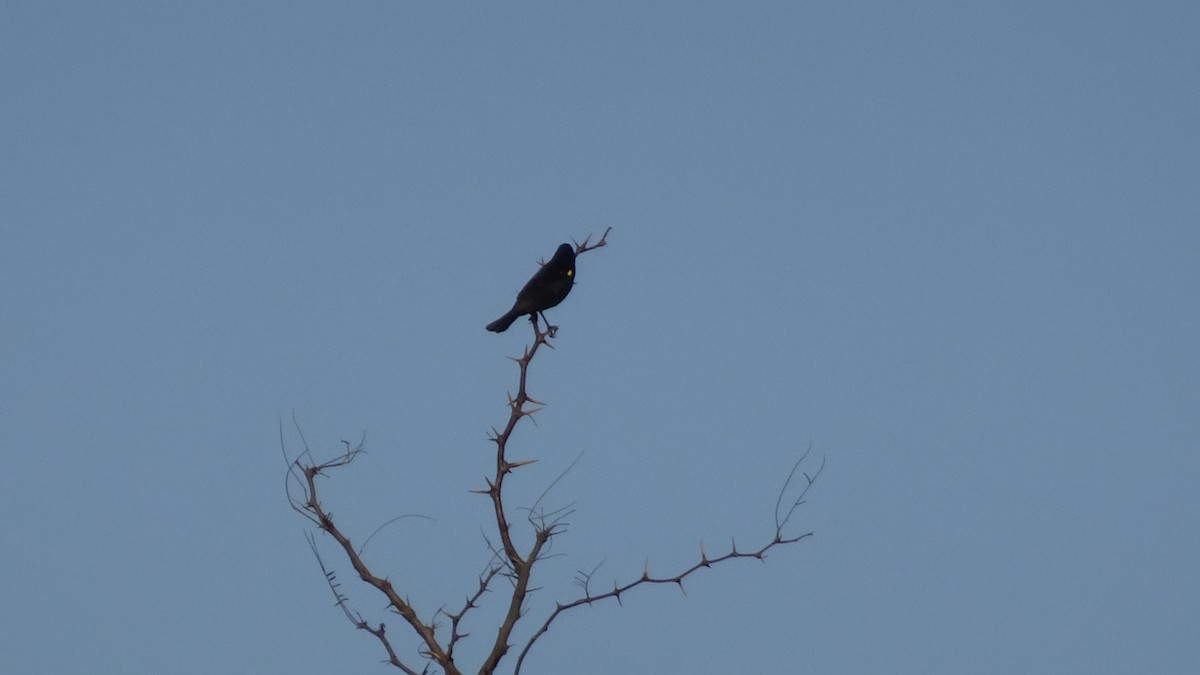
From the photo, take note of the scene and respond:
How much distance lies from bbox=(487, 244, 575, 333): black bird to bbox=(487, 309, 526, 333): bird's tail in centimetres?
4

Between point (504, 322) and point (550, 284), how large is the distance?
→ 45cm

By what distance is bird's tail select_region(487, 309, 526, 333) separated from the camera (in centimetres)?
966

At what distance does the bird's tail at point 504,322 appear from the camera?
966cm

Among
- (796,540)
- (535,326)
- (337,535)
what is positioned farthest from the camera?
(535,326)

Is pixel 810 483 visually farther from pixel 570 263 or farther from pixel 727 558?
pixel 570 263

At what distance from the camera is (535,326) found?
928 cm

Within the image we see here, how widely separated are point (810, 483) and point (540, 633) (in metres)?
1.45

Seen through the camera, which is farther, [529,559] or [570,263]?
[570,263]

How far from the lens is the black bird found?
9508 mm

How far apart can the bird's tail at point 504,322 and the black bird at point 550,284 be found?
4cm

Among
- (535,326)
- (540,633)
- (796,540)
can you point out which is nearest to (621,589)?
(540,633)

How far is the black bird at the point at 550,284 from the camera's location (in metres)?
9.51

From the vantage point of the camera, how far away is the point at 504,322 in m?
9.70

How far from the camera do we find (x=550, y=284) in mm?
9516
